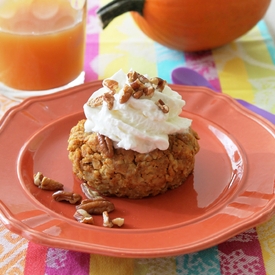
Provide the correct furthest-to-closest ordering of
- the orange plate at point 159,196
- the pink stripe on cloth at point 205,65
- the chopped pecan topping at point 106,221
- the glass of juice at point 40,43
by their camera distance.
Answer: the pink stripe on cloth at point 205,65 → the glass of juice at point 40,43 → the chopped pecan topping at point 106,221 → the orange plate at point 159,196

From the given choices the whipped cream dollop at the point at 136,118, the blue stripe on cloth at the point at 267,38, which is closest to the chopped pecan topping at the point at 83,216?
the whipped cream dollop at the point at 136,118

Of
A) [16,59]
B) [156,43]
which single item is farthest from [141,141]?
[156,43]

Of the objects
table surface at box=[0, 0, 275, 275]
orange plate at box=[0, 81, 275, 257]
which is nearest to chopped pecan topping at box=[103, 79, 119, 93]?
orange plate at box=[0, 81, 275, 257]

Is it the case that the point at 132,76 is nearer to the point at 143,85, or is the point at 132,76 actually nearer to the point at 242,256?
the point at 143,85

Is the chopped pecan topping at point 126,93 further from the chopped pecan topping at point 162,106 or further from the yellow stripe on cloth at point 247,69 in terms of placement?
the yellow stripe on cloth at point 247,69

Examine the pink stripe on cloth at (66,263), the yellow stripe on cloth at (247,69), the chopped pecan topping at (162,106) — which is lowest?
the yellow stripe on cloth at (247,69)
